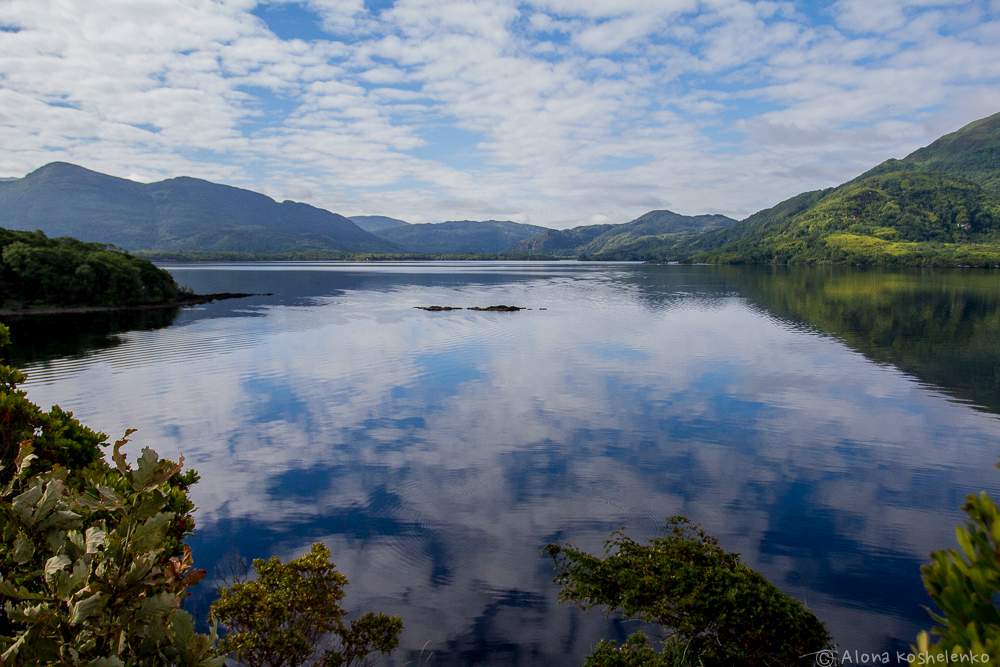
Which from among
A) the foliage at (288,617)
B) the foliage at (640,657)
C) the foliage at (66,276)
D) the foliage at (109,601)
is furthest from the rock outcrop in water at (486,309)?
the foliage at (109,601)

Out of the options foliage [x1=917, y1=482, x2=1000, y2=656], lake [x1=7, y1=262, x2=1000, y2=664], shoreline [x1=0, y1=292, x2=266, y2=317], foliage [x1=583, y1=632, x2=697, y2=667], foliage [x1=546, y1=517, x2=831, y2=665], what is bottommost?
lake [x1=7, y1=262, x2=1000, y2=664]

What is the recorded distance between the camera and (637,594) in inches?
726

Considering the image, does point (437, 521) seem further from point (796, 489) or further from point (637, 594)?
point (796, 489)

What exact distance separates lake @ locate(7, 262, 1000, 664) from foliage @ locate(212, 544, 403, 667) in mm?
4602

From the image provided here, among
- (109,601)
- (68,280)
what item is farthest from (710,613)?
(68,280)

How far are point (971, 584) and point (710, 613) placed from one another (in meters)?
14.2

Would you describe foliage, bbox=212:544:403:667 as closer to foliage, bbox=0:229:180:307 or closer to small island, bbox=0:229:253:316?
small island, bbox=0:229:253:316

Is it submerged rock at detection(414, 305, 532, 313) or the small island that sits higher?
the small island

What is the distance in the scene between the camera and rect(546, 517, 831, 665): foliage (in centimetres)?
1689

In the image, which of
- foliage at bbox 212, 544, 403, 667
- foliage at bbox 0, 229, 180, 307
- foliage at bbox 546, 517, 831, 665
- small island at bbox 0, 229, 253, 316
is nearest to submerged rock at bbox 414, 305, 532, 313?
small island at bbox 0, 229, 253, 316

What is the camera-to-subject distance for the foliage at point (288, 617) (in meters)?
16.5

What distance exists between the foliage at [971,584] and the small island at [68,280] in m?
156

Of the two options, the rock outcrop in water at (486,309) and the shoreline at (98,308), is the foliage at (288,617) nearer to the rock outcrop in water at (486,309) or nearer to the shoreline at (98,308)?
the rock outcrop in water at (486,309)

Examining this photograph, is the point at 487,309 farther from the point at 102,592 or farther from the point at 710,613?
the point at 102,592
